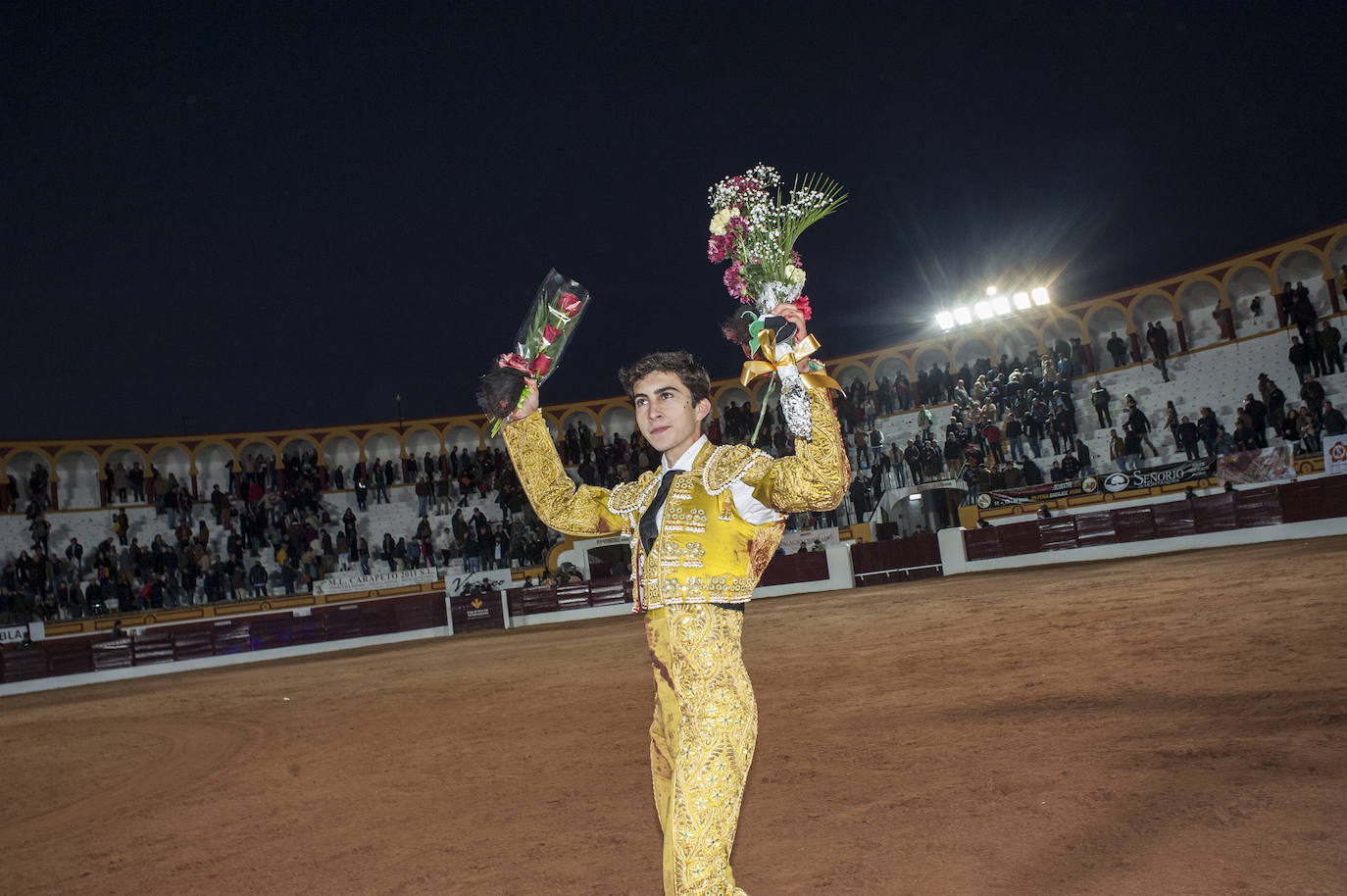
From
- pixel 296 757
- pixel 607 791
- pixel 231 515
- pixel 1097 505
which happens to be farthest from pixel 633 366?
pixel 231 515

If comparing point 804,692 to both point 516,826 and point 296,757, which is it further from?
point 296,757

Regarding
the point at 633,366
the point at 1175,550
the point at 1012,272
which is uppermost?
the point at 1012,272

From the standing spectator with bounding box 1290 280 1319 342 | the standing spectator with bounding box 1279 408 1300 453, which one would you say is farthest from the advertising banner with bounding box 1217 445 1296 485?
the standing spectator with bounding box 1290 280 1319 342

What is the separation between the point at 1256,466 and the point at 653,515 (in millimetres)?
19811

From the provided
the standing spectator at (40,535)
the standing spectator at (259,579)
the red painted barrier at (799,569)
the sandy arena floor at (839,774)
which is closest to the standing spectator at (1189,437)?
the red painted barrier at (799,569)

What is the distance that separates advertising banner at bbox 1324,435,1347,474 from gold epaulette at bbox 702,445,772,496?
1927 centimetres

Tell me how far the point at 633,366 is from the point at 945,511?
25438 millimetres

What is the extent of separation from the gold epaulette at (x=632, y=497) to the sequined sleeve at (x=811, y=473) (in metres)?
0.41

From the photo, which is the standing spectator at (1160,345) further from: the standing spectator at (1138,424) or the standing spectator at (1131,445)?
the standing spectator at (1131,445)

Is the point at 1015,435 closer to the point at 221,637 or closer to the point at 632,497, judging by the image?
the point at 221,637

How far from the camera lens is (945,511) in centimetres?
2688

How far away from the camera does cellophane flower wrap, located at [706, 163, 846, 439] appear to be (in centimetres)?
277

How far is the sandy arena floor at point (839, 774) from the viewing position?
3.52 m

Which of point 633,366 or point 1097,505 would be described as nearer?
point 633,366
